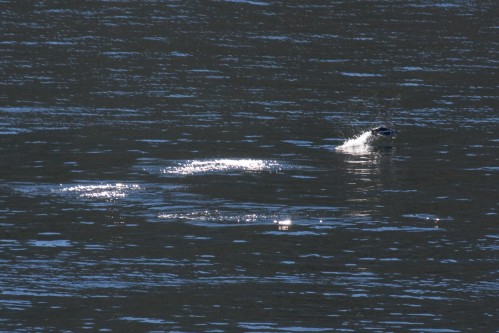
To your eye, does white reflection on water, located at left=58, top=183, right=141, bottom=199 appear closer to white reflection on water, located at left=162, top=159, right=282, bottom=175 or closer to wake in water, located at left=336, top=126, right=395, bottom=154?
white reflection on water, located at left=162, top=159, right=282, bottom=175

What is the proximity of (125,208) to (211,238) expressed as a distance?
464 centimetres

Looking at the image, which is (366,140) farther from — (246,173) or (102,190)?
(102,190)

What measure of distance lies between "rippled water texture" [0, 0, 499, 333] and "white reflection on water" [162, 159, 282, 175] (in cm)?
15

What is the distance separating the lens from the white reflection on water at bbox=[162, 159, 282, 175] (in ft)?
172

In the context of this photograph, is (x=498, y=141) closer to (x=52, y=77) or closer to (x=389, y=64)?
(x=389, y=64)

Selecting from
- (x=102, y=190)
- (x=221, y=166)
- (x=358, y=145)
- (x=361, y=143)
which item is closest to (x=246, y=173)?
(x=221, y=166)

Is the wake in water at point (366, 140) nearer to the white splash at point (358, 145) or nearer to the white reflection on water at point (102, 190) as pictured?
the white splash at point (358, 145)

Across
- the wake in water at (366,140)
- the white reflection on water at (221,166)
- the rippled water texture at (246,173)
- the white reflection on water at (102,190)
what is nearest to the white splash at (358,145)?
the wake in water at (366,140)

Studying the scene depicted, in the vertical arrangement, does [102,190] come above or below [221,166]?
above

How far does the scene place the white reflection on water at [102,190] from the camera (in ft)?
159

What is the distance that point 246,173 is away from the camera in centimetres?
5225

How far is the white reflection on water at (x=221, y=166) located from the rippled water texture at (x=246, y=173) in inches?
6.1

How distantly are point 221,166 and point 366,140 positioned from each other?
8.68 m

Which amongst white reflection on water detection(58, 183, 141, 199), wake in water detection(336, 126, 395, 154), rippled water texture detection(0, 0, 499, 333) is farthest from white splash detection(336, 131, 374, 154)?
→ white reflection on water detection(58, 183, 141, 199)
